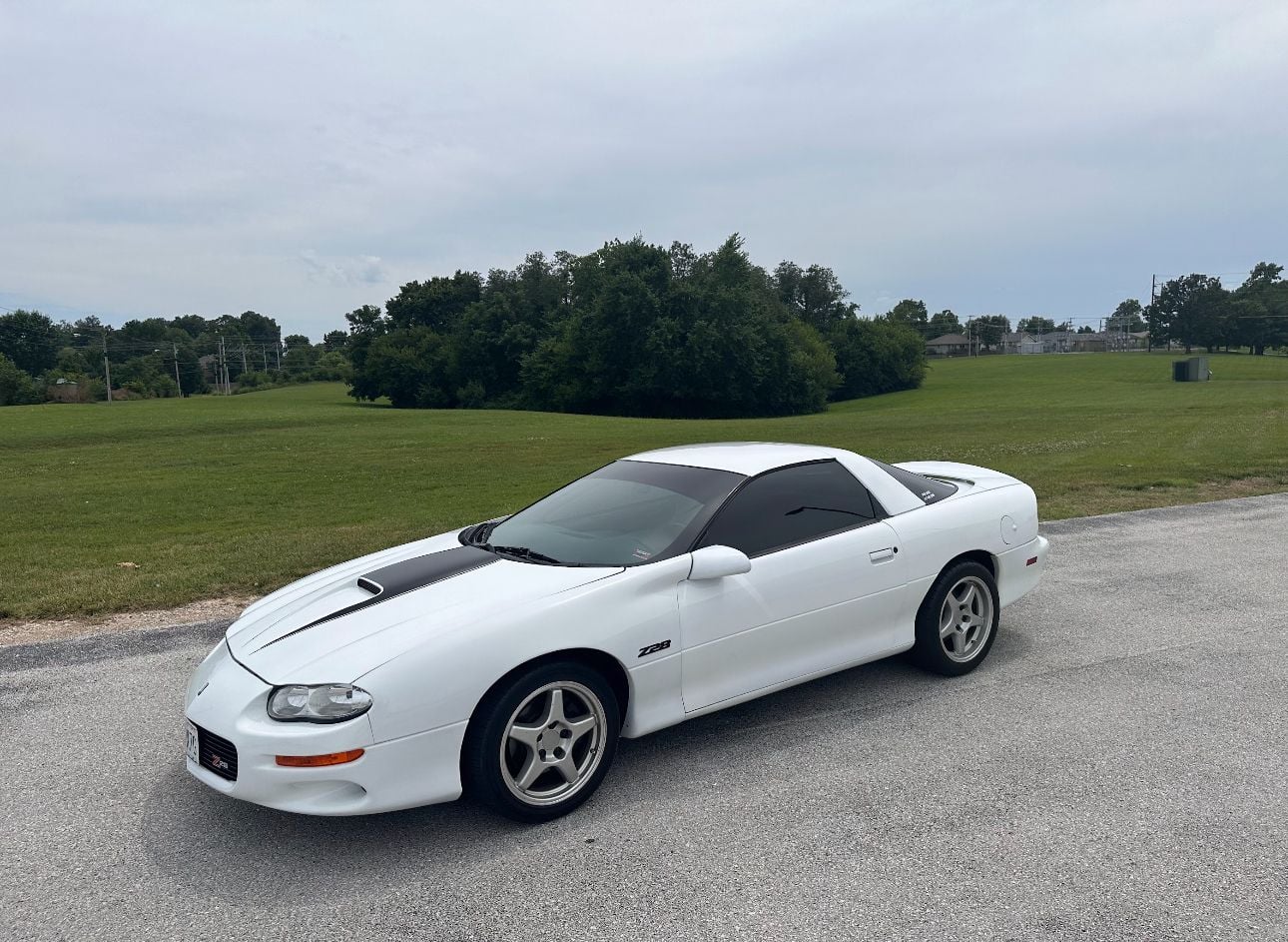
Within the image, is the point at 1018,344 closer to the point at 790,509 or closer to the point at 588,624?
the point at 790,509

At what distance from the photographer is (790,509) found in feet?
14.3

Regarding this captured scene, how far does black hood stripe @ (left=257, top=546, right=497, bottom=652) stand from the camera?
11.9 ft

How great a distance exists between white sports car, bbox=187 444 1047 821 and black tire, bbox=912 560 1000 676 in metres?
0.01

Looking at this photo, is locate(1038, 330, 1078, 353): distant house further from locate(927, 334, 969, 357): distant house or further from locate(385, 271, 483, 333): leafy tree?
locate(385, 271, 483, 333): leafy tree

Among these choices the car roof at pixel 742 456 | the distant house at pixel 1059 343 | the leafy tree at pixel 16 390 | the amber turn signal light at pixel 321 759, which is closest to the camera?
the amber turn signal light at pixel 321 759

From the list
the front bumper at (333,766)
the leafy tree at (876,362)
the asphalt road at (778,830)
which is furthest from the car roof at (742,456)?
the leafy tree at (876,362)

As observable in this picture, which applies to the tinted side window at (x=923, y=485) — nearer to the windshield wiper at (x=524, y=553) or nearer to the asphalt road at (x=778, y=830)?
the asphalt road at (x=778, y=830)

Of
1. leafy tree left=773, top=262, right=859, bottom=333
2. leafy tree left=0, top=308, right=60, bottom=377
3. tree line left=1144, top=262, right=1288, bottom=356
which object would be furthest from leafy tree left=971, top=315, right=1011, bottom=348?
leafy tree left=0, top=308, right=60, bottom=377

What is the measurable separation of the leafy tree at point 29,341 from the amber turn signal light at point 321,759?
4758 inches

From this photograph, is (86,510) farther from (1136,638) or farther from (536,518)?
(1136,638)

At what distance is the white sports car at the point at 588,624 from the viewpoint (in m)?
3.11

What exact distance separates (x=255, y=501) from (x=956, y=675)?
Result: 1022 centimetres

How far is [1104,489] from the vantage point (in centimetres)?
1151

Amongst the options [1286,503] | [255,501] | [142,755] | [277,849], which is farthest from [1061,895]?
[255,501]
